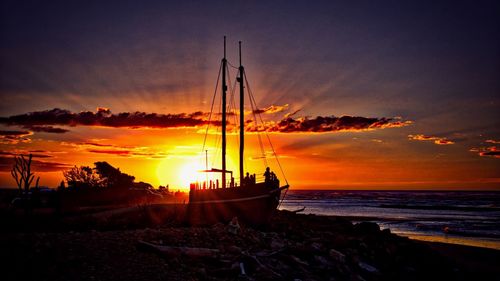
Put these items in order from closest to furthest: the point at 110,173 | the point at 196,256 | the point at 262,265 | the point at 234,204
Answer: the point at 262,265 → the point at 196,256 → the point at 234,204 → the point at 110,173

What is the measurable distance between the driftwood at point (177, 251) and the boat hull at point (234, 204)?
13516 mm

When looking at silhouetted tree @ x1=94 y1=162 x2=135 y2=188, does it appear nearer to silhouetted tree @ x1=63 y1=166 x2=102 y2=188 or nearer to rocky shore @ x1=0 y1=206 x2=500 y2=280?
silhouetted tree @ x1=63 y1=166 x2=102 y2=188

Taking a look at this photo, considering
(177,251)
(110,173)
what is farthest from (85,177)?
(177,251)

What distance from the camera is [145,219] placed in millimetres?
26219

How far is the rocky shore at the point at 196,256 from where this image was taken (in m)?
12.2

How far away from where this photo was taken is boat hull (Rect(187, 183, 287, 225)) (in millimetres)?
29047

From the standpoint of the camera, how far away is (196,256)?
49.5 feet

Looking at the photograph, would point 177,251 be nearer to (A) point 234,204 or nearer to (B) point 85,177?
(A) point 234,204

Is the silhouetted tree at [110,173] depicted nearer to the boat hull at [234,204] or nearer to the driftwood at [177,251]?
the boat hull at [234,204]

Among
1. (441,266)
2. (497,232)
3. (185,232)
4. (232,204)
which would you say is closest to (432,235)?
(497,232)

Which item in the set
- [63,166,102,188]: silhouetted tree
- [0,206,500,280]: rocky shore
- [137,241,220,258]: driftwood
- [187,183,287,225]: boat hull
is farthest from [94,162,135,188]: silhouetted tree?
[137,241,220,258]: driftwood

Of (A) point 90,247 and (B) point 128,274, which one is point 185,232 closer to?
(A) point 90,247

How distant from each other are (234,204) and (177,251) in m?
14.3

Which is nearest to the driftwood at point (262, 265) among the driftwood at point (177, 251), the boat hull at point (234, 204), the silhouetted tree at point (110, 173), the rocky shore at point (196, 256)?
the rocky shore at point (196, 256)
